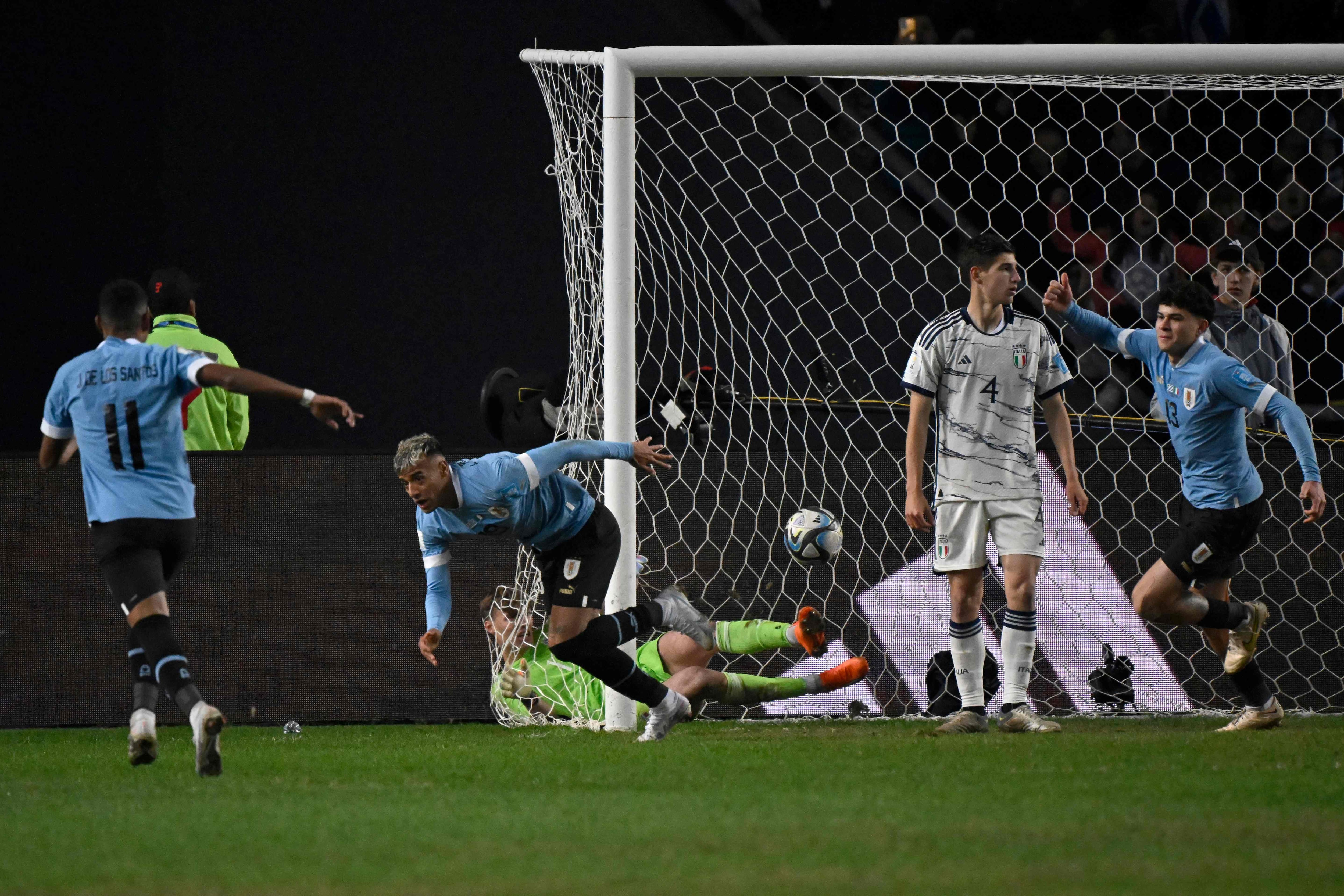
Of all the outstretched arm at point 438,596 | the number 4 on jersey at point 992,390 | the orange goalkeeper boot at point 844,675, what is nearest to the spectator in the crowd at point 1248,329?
the number 4 on jersey at point 992,390

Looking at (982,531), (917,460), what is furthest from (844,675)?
(917,460)

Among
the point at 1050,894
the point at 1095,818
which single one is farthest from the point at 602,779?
the point at 1050,894

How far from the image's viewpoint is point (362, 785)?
179 inches

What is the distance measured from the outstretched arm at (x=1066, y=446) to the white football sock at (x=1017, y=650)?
450 mm

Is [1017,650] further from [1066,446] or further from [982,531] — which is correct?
[1066,446]

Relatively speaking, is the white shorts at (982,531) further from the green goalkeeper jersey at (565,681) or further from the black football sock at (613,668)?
the green goalkeeper jersey at (565,681)

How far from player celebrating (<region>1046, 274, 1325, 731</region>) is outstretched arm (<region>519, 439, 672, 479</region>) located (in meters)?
1.71

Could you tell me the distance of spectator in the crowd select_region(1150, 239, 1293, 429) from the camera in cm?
710

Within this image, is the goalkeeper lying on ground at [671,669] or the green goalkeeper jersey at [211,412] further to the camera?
the green goalkeeper jersey at [211,412]

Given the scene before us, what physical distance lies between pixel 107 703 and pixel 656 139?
5351 mm

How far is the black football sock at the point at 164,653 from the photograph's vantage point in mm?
4676

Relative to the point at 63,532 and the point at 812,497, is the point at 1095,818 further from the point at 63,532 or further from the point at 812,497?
the point at 63,532

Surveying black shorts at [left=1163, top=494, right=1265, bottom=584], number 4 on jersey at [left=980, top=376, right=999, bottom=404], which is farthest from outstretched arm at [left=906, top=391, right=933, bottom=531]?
black shorts at [left=1163, top=494, right=1265, bottom=584]

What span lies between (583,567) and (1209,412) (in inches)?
96.2
